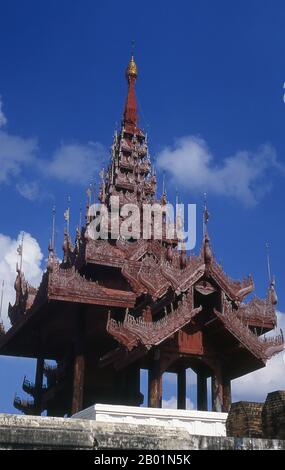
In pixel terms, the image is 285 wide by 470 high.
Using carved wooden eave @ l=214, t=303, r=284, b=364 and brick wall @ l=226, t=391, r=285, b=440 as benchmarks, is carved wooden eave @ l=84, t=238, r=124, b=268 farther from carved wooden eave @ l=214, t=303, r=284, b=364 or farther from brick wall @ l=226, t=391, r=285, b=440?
brick wall @ l=226, t=391, r=285, b=440

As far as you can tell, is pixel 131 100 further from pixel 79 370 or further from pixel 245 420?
pixel 245 420

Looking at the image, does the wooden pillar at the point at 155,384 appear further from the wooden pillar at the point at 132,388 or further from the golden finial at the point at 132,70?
the golden finial at the point at 132,70

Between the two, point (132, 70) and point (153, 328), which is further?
point (132, 70)

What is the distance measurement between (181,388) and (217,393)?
3811mm

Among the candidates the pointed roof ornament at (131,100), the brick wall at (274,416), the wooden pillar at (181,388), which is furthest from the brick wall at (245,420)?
the pointed roof ornament at (131,100)

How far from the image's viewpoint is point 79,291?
22562 mm

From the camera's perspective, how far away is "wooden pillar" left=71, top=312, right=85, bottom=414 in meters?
22.5

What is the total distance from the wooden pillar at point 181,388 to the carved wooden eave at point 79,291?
4285 mm

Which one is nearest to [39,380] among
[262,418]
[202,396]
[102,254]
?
[102,254]

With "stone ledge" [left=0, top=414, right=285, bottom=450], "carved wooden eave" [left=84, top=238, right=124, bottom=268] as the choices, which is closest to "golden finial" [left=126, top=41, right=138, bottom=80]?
"carved wooden eave" [left=84, top=238, right=124, bottom=268]

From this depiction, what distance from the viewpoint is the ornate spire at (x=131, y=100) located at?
33.3 meters

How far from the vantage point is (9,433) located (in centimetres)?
889

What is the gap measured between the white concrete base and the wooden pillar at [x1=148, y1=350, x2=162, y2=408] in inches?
107
